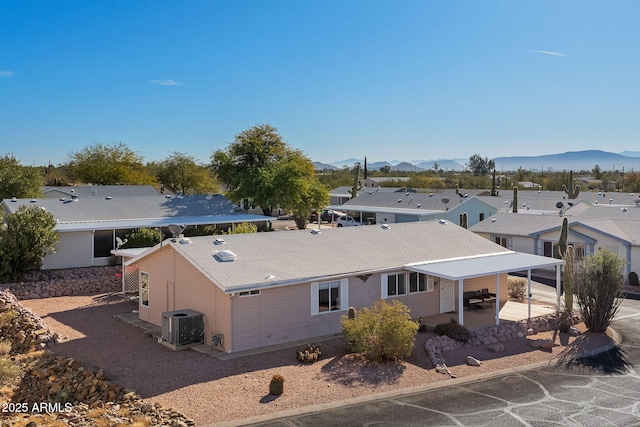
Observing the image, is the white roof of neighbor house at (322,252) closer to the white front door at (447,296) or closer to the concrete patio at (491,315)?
the white front door at (447,296)

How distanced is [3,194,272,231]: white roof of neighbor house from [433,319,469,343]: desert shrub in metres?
19.4

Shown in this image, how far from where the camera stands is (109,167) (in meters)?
71.6

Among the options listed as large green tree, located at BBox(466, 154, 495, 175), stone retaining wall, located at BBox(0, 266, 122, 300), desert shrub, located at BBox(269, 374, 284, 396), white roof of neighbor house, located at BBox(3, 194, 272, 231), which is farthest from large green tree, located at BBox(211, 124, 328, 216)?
large green tree, located at BBox(466, 154, 495, 175)

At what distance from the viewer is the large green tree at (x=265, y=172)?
48.9m

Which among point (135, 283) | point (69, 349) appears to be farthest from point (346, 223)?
point (69, 349)

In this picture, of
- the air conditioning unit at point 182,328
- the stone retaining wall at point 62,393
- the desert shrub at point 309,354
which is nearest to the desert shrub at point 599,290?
the desert shrub at point 309,354

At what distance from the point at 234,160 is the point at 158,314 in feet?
105

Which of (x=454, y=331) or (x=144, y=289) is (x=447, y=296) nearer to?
(x=454, y=331)

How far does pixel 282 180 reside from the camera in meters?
48.9

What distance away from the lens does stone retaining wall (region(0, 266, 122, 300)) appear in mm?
27547

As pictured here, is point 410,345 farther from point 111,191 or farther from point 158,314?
point 111,191

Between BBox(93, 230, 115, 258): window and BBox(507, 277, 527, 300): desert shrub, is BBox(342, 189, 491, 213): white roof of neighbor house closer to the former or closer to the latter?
BBox(507, 277, 527, 300): desert shrub

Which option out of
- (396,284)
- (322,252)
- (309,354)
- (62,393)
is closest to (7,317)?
(62,393)

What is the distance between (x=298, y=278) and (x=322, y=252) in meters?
3.41
